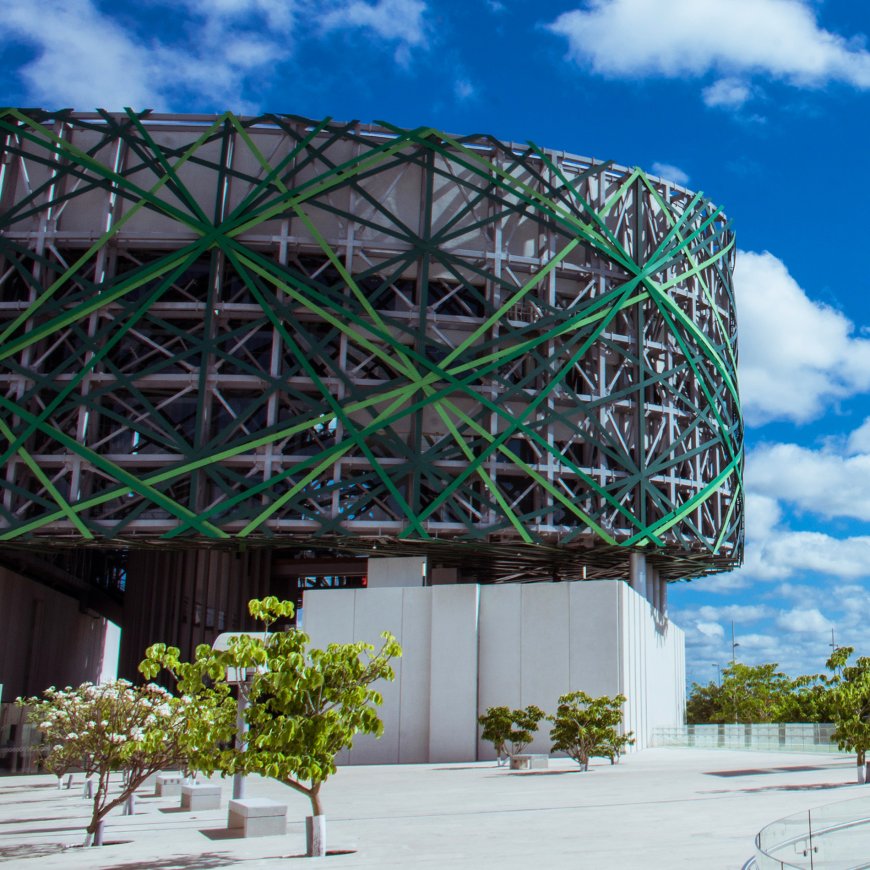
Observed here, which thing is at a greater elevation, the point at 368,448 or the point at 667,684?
the point at 368,448

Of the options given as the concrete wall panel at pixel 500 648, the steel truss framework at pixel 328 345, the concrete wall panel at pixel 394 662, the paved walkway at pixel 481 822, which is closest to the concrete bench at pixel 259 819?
the paved walkway at pixel 481 822

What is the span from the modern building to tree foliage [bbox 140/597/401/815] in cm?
2368

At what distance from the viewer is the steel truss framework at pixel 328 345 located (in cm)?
3878

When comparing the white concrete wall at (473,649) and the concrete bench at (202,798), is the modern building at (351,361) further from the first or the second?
the concrete bench at (202,798)

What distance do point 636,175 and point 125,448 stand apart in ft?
73.7

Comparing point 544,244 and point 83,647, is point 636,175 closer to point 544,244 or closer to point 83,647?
point 544,244

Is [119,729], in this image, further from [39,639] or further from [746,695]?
[746,695]

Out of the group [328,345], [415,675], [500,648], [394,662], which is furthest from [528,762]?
[328,345]

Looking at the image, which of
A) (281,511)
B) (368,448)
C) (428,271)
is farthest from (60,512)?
(428,271)

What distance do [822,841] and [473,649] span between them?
92.3 ft

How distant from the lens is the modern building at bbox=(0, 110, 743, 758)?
3856 cm

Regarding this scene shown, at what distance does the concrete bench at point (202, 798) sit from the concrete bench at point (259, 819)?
357cm

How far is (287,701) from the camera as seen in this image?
13.3 m

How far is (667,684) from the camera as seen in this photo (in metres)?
46.1
